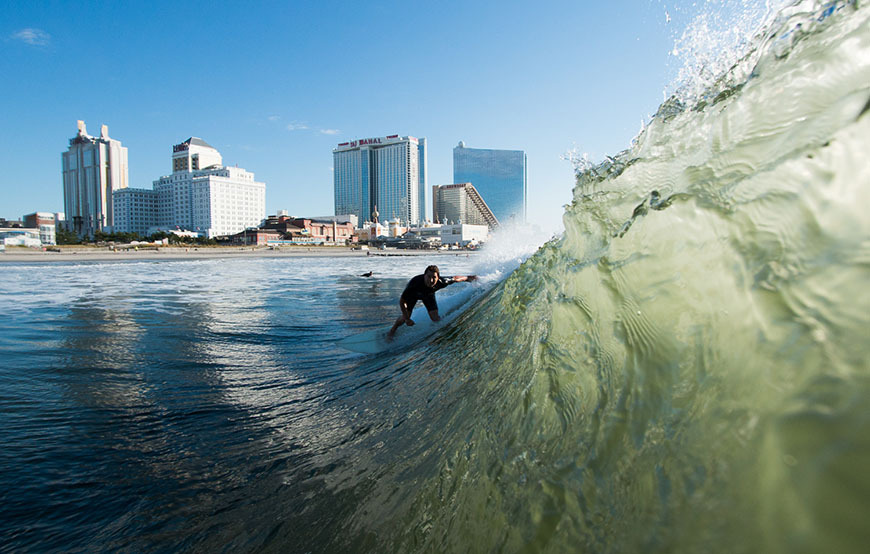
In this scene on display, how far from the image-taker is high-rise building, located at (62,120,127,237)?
154 meters

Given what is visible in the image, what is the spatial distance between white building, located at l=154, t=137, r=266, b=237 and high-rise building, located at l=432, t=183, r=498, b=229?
66.4 meters

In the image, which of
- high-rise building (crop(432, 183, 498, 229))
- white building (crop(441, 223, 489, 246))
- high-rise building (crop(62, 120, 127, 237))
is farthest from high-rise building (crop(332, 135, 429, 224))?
high-rise building (crop(62, 120, 127, 237))

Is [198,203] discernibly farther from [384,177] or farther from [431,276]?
[431,276]

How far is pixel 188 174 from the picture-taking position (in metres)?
140

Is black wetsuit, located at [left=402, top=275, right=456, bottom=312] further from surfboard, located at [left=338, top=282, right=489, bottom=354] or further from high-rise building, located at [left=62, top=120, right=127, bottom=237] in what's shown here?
high-rise building, located at [left=62, top=120, right=127, bottom=237]

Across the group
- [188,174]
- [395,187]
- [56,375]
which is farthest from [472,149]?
[56,375]

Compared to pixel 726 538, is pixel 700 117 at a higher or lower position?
higher

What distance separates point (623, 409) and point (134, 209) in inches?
6604

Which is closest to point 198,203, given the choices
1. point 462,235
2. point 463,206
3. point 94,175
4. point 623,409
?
point 94,175

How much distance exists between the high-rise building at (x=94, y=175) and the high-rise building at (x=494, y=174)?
12561 cm

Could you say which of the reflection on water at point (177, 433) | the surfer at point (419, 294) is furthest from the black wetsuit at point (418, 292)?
the reflection on water at point (177, 433)

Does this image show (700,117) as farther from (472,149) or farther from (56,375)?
(472,149)

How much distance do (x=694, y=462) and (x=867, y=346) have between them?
514 mm

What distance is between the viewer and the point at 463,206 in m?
171
